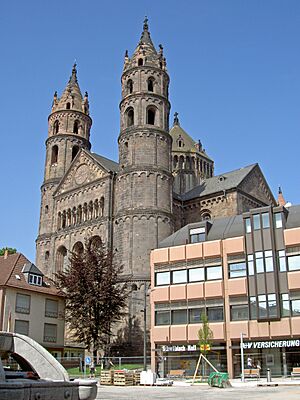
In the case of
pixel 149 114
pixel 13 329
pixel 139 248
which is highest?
pixel 149 114

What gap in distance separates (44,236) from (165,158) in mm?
18605

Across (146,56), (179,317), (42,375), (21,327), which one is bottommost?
(42,375)

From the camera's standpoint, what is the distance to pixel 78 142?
6762cm

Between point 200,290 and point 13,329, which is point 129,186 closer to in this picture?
point 200,290

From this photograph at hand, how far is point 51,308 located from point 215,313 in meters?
15.0

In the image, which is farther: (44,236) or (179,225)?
(44,236)

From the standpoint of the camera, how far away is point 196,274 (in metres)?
42.7

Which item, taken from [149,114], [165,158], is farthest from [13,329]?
[149,114]

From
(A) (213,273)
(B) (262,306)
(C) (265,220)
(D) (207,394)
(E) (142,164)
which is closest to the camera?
(D) (207,394)

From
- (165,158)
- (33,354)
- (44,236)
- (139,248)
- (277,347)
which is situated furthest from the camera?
(44,236)

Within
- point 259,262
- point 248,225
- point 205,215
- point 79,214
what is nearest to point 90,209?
point 79,214

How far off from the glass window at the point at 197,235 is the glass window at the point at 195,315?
6.37m

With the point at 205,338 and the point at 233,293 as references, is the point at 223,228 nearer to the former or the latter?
the point at 233,293

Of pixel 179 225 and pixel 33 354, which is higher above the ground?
pixel 179 225
